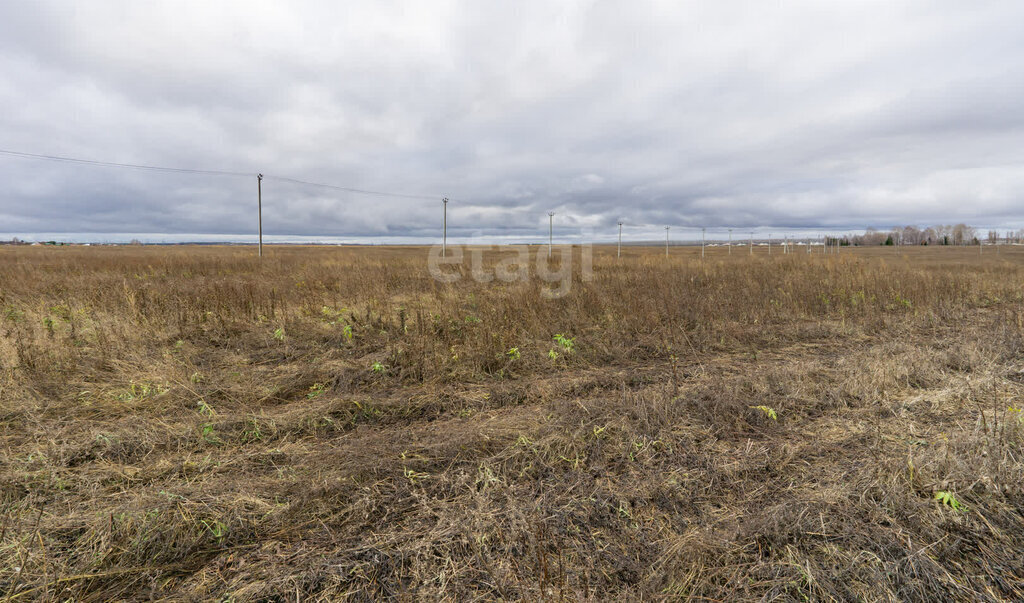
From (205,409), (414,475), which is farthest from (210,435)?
(414,475)

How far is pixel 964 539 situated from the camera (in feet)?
6.93

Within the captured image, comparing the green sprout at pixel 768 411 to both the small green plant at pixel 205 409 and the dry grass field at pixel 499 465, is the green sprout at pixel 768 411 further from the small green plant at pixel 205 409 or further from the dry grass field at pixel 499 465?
the small green plant at pixel 205 409

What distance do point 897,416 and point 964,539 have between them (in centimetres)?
202

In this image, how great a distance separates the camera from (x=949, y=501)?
7.73ft

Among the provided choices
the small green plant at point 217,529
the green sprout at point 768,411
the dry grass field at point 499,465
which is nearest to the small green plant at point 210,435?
the dry grass field at point 499,465

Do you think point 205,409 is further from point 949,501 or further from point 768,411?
point 949,501

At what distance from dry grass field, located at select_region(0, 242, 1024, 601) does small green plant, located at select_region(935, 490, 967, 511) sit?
2cm

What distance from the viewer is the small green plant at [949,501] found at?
2.27 meters

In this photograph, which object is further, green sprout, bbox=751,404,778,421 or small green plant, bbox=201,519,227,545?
green sprout, bbox=751,404,778,421

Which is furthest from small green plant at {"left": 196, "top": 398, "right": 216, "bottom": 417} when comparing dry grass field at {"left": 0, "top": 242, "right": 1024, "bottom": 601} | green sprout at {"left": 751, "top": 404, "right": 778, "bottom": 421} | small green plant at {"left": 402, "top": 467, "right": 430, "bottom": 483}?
green sprout at {"left": 751, "top": 404, "right": 778, "bottom": 421}

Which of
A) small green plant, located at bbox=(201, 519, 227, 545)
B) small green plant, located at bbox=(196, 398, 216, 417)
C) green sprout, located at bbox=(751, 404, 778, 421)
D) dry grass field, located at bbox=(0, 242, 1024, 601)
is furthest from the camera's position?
small green plant, located at bbox=(196, 398, 216, 417)

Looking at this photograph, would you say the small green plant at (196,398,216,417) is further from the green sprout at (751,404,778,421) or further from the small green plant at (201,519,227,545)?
the green sprout at (751,404,778,421)

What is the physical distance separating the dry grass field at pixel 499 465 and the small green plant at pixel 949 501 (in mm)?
24

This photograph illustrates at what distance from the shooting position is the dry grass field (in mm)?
1985
